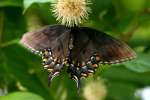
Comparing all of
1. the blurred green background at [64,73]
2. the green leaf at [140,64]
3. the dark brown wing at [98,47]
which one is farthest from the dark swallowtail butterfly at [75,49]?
Answer: the blurred green background at [64,73]

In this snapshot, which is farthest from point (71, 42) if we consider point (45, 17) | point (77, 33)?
point (45, 17)

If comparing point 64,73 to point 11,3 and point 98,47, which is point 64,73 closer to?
point 11,3

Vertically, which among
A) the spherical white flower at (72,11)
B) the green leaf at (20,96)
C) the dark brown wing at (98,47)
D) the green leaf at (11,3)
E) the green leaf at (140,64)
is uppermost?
the spherical white flower at (72,11)

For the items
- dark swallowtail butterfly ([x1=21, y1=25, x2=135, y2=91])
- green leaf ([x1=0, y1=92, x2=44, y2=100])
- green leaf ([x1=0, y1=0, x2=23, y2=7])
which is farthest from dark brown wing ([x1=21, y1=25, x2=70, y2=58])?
green leaf ([x1=0, y1=0, x2=23, y2=7])

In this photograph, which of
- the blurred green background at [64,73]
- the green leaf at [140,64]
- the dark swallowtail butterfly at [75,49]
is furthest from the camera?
the blurred green background at [64,73]

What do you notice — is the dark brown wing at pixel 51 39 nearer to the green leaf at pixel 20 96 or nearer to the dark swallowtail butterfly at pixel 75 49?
the dark swallowtail butterfly at pixel 75 49

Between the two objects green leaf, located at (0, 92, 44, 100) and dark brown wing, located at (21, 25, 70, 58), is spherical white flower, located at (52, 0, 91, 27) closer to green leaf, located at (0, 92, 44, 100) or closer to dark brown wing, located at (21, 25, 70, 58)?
dark brown wing, located at (21, 25, 70, 58)

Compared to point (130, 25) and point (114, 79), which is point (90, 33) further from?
point (114, 79)

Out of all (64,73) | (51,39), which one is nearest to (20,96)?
(64,73)
